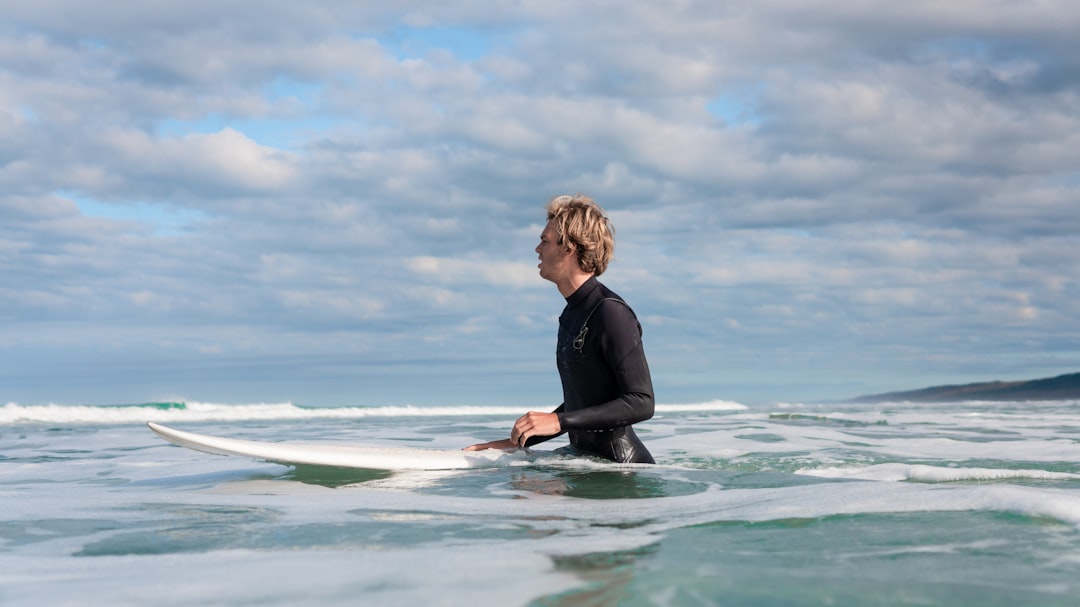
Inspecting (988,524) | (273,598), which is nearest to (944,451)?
(988,524)

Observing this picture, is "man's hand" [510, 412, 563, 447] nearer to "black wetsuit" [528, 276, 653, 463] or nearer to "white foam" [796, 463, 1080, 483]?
"black wetsuit" [528, 276, 653, 463]

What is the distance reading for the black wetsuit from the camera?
15.8ft

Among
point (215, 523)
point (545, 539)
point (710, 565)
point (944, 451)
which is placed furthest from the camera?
point (944, 451)

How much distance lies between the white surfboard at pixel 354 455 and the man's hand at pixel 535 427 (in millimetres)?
846

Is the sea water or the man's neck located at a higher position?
the man's neck

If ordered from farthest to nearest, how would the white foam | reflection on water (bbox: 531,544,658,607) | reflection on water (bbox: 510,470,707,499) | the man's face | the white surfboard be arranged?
the white surfboard < the man's face < the white foam < reflection on water (bbox: 510,470,707,499) < reflection on water (bbox: 531,544,658,607)

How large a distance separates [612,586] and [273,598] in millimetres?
972

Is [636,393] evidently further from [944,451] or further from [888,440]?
[888,440]

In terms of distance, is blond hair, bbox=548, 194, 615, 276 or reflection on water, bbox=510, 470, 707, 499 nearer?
reflection on water, bbox=510, 470, 707, 499

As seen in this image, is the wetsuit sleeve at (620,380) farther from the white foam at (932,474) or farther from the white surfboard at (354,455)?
the white foam at (932,474)

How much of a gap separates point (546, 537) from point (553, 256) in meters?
2.27

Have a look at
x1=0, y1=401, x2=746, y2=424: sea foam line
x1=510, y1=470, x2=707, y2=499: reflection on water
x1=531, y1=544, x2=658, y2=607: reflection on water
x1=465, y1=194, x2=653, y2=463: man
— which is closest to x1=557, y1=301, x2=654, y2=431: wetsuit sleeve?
x1=465, y1=194, x2=653, y2=463: man

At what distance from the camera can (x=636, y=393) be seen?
484cm

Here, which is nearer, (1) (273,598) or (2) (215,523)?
(1) (273,598)
